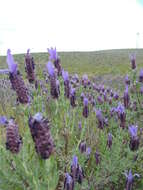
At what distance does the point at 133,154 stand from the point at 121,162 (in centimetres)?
12

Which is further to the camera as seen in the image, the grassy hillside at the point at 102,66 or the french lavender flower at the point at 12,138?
the grassy hillside at the point at 102,66

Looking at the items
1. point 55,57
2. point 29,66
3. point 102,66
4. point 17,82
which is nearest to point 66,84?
point 55,57

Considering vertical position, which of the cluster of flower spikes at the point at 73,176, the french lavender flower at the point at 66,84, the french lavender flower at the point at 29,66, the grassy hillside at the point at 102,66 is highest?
the french lavender flower at the point at 29,66

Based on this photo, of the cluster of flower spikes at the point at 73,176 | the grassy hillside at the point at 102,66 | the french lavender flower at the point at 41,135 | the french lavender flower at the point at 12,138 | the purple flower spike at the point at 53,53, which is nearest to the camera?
the french lavender flower at the point at 41,135

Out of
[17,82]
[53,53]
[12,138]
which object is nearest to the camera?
[12,138]

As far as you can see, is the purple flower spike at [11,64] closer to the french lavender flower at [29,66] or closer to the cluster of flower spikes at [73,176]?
the french lavender flower at [29,66]

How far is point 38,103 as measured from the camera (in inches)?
78.2

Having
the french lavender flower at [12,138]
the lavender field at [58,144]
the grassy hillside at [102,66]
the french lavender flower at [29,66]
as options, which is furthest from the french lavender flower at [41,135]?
the grassy hillside at [102,66]

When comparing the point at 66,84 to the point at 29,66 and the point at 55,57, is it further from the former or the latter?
the point at 29,66

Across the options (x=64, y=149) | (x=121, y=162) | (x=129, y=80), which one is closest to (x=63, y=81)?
(x=64, y=149)

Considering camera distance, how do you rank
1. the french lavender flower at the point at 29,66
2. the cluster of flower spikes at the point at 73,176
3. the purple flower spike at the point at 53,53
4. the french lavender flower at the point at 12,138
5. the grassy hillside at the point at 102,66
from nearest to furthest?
1. the french lavender flower at the point at 12,138
2. the cluster of flower spikes at the point at 73,176
3. the french lavender flower at the point at 29,66
4. the purple flower spike at the point at 53,53
5. the grassy hillside at the point at 102,66

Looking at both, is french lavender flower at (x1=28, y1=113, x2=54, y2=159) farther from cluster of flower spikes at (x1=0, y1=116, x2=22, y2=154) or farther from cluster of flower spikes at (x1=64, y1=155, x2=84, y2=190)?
cluster of flower spikes at (x1=64, y1=155, x2=84, y2=190)

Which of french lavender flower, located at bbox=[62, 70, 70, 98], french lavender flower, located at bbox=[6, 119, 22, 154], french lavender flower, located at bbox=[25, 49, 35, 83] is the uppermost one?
french lavender flower, located at bbox=[25, 49, 35, 83]

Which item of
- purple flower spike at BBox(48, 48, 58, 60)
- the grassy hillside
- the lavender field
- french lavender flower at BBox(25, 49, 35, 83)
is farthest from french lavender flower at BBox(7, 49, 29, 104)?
the grassy hillside
